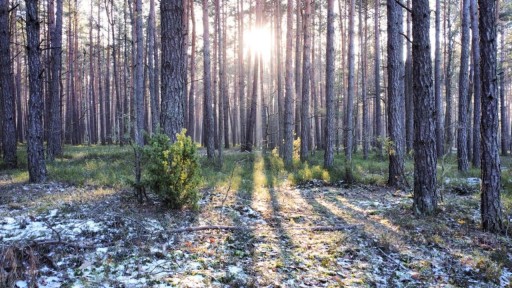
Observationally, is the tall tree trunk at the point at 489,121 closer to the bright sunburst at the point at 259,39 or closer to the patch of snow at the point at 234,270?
the patch of snow at the point at 234,270

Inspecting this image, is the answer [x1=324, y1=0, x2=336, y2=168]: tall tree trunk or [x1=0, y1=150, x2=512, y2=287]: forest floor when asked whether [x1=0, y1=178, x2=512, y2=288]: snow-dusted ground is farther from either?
[x1=324, y1=0, x2=336, y2=168]: tall tree trunk

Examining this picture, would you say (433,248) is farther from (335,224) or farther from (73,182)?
(73,182)

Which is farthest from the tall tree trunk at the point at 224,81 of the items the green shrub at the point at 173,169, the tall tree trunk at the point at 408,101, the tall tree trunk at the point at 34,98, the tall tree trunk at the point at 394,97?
the green shrub at the point at 173,169

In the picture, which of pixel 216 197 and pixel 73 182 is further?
pixel 73 182

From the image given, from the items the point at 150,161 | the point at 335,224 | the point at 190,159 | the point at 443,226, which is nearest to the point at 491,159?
the point at 443,226

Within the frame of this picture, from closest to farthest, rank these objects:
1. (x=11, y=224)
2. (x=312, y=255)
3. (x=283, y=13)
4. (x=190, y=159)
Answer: (x=312, y=255)
(x=11, y=224)
(x=190, y=159)
(x=283, y=13)

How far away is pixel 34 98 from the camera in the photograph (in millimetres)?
8422

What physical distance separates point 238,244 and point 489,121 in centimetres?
444

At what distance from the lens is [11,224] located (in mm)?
5035

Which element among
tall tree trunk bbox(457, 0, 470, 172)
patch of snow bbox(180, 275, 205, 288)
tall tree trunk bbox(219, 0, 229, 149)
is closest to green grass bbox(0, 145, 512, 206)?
tall tree trunk bbox(457, 0, 470, 172)

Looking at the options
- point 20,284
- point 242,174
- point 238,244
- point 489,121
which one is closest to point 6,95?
point 242,174

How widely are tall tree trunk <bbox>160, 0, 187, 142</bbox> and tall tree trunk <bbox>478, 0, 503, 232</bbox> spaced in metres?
5.53

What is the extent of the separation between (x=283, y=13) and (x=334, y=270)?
21.0 meters

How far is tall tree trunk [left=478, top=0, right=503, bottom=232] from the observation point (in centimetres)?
554
